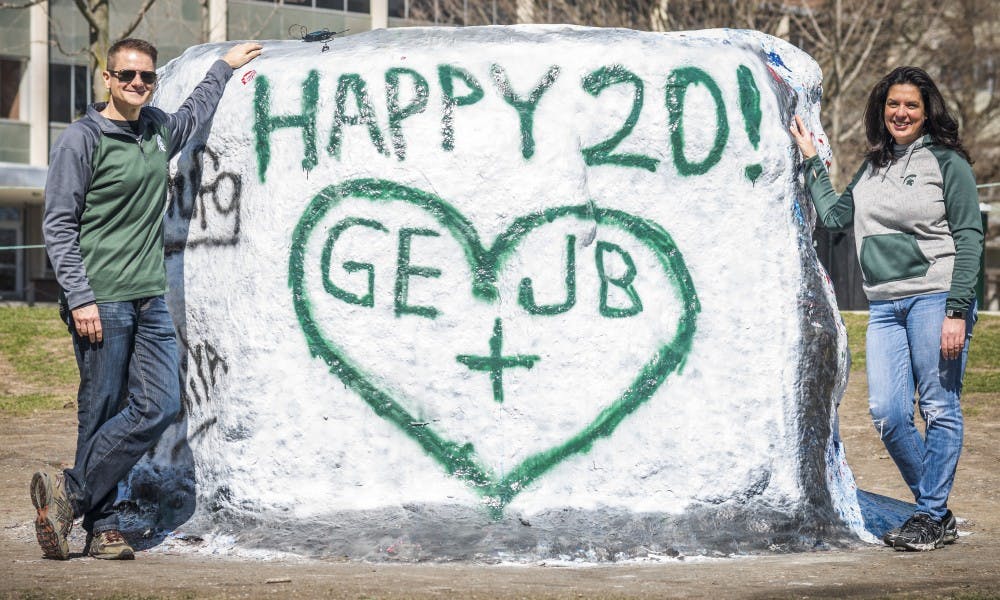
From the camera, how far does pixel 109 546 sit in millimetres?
5000

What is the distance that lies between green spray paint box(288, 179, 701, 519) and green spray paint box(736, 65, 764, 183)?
1.42 feet

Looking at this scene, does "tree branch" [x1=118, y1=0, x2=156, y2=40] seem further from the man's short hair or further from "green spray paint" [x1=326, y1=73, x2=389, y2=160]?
"green spray paint" [x1=326, y1=73, x2=389, y2=160]

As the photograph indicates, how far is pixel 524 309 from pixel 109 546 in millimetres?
1746

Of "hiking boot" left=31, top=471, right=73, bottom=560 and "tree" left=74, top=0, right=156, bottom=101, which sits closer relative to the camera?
"hiking boot" left=31, top=471, right=73, bottom=560

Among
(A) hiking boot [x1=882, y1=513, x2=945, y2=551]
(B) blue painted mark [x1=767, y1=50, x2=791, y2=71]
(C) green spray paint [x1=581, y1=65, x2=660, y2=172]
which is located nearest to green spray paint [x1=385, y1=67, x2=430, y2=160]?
(C) green spray paint [x1=581, y1=65, x2=660, y2=172]

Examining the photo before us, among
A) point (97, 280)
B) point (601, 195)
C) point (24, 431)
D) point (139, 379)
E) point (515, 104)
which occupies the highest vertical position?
point (515, 104)

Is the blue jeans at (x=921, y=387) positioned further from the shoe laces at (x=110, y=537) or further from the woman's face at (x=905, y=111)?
the shoe laces at (x=110, y=537)

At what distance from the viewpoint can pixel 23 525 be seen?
591 cm

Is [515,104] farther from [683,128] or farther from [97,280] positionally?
[97,280]

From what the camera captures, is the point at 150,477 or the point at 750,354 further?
the point at 150,477

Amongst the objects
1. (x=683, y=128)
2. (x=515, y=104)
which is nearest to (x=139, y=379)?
(x=515, y=104)

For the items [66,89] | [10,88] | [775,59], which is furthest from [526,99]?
[10,88]

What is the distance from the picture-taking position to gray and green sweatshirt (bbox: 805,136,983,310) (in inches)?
203

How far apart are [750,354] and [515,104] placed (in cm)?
130
